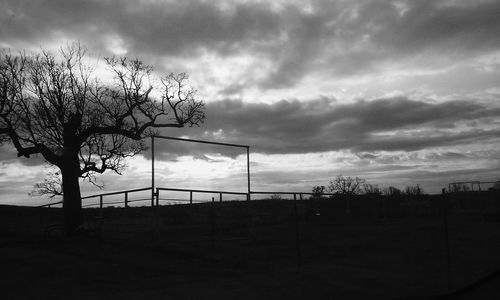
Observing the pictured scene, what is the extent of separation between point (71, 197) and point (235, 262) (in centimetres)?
1076

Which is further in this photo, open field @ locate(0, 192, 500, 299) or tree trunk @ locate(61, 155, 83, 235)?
tree trunk @ locate(61, 155, 83, 235)

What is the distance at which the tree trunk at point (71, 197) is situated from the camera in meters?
20.2

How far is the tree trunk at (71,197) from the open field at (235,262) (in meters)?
1.03

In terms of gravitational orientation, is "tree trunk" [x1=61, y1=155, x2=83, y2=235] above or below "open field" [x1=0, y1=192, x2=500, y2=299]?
above

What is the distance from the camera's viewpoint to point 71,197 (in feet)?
66.6

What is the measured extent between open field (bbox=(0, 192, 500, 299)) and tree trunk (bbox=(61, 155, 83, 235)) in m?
1.03

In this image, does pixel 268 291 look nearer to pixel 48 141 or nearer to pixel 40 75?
pixel 48 141

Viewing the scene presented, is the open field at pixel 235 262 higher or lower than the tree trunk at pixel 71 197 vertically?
lower

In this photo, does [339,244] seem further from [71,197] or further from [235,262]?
[71,197]

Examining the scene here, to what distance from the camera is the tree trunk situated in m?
20.2

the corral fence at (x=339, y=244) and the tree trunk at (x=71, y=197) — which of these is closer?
the corral fence at (x=339, y=244)

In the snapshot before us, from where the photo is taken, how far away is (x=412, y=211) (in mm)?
32188

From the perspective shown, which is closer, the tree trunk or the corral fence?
the corral fence

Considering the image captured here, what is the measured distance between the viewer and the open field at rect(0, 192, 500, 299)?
28.9ft
